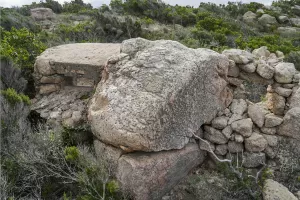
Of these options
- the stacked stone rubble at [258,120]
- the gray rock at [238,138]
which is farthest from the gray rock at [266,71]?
the gray rock at [238,138]

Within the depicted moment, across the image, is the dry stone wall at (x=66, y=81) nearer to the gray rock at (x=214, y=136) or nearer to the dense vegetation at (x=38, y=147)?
the dense vegetation at (x=38, y=147)

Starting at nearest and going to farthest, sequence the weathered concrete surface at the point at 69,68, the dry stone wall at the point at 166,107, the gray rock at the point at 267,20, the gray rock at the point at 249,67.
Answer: the dry stone wall at the point at 166,107 < the gray rock at the point at 249,67 < the weathered concrete surface at the point at 69,68 < the gray rock at the point at 267,20

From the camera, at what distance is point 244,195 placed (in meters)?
3.15

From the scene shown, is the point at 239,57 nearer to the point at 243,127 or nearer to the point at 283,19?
the point at 243,127

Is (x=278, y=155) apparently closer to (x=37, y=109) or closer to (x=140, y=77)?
(x=140, y=77)

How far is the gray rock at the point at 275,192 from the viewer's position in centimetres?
296

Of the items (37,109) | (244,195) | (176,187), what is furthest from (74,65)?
(244,195)

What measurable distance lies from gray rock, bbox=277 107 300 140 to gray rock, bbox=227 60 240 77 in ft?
2.87

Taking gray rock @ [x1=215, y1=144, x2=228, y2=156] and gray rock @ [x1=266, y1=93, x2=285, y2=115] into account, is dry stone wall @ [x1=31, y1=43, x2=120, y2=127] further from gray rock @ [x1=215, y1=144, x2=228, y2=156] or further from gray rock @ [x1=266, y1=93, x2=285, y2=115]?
gray rock @ [x1=266, y1=93, x2=285, y2=115]

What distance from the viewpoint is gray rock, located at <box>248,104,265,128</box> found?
3.61 metres

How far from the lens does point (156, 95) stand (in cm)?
313

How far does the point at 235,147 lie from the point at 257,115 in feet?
1.74

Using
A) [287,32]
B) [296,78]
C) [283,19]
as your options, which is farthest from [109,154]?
[283,19]

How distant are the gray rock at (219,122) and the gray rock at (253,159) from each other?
479 mm
